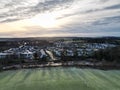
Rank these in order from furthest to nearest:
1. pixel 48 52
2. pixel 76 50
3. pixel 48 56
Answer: pixel 48 52
pixel 76 50
pixel 48 56

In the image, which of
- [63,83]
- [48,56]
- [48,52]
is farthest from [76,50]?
[63,83]

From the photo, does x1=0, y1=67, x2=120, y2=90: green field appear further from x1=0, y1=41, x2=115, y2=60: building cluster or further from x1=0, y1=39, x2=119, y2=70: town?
x1=0, y1=41, x2=115, y2=60: building cluster

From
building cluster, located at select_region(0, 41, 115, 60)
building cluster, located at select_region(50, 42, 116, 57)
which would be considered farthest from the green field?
building cluster, located at select_region(50, 42, 116, 57)

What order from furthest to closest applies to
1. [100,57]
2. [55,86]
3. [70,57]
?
Result: [70,57], [100,57], [55,86]

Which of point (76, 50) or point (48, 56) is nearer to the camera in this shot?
point (48, 56)

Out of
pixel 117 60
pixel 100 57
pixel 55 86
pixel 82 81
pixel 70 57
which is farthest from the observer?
pixel 70 57

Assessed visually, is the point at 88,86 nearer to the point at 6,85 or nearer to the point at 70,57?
the point at 6,85

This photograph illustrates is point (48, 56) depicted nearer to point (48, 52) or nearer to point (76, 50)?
point (76, 50)

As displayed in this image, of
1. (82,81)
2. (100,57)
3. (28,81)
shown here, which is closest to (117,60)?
(100,57)

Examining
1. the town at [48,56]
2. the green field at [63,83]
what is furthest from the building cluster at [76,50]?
the green field at [63,83]

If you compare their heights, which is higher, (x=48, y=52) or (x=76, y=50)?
(x=76, y=50)

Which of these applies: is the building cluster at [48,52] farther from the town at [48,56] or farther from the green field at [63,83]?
the green field at [63,83]
